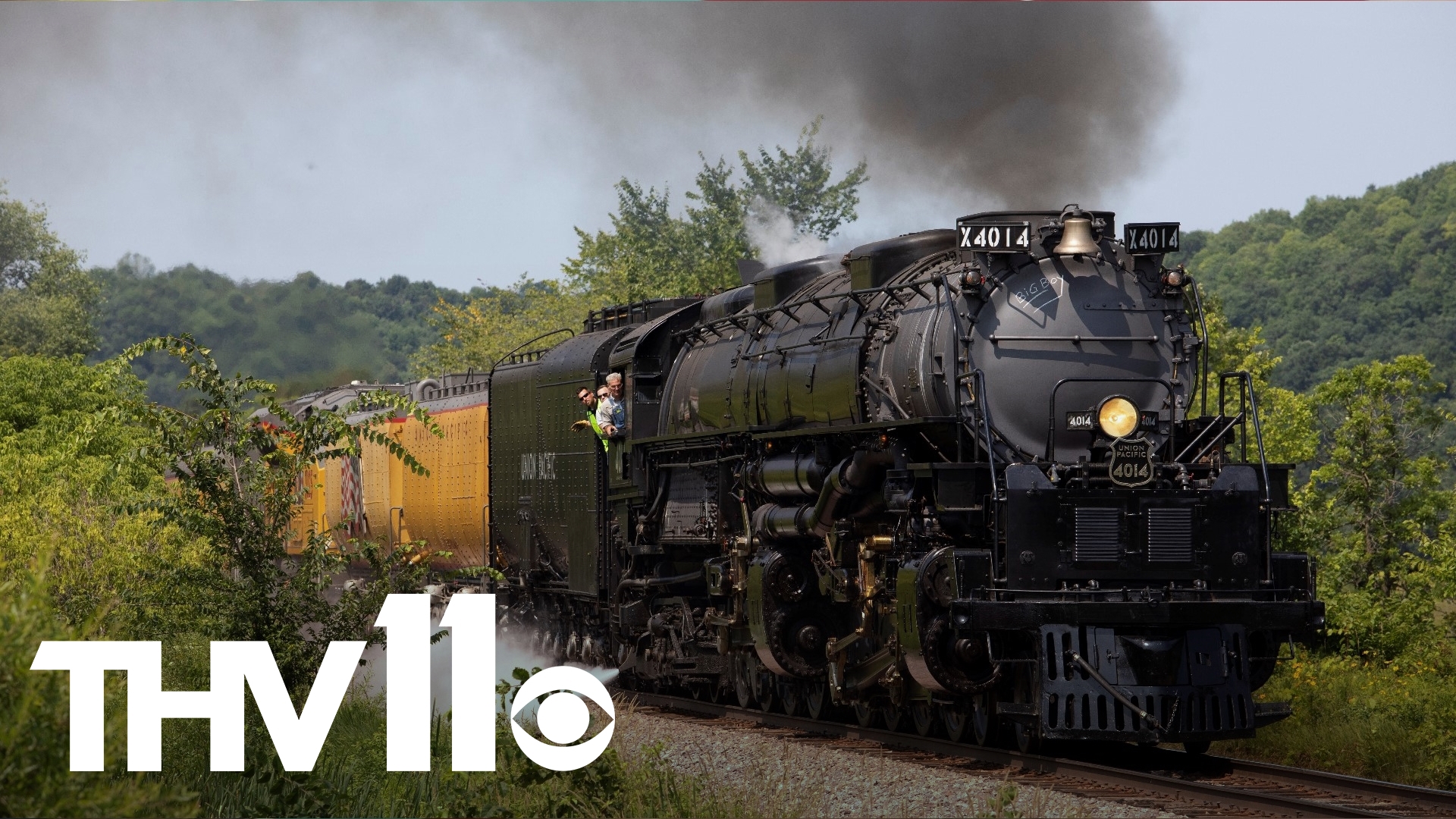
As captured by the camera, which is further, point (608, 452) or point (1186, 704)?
point (608, 452)

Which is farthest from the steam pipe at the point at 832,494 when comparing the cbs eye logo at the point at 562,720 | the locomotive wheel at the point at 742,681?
the cbs eye logo at the point at 562,720

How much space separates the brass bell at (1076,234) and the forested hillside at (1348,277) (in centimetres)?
6392

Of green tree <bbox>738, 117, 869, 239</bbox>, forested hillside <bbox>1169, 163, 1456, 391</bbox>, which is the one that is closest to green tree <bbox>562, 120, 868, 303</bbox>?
green tree <bbox>738, 117, 869, 239</bbox>

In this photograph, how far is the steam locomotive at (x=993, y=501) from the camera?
12.3m

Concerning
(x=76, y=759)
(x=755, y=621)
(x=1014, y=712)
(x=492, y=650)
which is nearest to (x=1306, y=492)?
(x=755, y=621)

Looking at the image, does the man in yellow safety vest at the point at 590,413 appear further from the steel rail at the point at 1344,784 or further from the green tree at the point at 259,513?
the steel rail at the point at 1344,784

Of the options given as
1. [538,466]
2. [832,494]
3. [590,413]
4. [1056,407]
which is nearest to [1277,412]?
[538,466]

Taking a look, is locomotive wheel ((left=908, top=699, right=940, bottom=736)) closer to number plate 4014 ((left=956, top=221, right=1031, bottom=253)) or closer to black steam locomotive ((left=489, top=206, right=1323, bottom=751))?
black steam locomotive ((left=489, top=206, right=1323, bottom=751))

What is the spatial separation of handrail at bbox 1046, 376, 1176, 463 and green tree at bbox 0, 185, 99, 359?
68.3 meters

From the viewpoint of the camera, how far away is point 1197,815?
420 inches

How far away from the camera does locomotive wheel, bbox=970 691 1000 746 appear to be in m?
13.6

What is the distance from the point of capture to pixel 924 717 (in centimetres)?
1492

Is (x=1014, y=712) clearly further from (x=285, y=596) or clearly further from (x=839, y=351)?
(x=285, y=596)

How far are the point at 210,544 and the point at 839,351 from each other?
5.59 m
